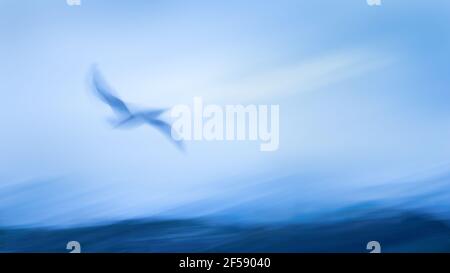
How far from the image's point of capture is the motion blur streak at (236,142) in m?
2.25

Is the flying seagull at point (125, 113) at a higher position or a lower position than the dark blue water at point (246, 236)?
higher

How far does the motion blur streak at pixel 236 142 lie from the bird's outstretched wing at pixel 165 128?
0.9 inches

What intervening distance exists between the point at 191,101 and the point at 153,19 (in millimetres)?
248

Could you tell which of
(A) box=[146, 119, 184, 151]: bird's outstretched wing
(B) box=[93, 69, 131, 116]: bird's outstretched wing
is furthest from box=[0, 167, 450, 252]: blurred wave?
(B) box=[93, 69, 131, 116]: bird's outstretched wing

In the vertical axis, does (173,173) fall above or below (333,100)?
below

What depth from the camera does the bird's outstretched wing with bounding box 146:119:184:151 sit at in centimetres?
227

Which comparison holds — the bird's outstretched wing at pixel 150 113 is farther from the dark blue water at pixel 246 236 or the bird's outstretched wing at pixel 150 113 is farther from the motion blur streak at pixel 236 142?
the dark blue water at pixel 246 236

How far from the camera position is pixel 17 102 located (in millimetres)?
2258

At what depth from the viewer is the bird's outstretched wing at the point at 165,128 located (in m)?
2.27

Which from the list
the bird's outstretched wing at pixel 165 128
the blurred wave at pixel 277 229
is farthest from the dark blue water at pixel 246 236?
the bird's outstretched wing at pixel 165 128

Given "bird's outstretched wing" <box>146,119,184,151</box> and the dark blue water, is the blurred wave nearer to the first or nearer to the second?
the dark blue water

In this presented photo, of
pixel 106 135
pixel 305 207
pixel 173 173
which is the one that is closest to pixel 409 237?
pixel 305 207

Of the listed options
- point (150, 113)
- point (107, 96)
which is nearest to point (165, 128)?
point (150, 113)

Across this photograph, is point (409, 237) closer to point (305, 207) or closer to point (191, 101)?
point (305, 207)
